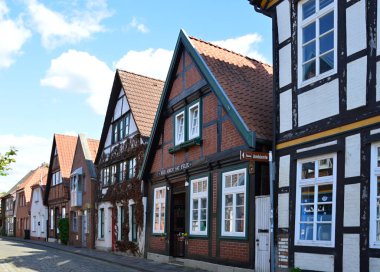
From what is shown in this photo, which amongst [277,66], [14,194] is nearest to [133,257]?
[277,66]

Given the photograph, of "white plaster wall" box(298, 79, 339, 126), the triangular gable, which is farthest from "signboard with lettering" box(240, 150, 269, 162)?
"white plaster wall" box(298, 79, 339, 126)

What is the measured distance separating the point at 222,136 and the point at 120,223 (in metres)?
11.5

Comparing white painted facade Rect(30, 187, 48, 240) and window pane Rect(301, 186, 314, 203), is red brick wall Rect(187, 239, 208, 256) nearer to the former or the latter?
window pane Rect(301, 186, 314, 203)

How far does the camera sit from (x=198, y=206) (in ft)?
53.5

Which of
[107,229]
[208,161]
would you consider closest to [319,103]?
→ [208,161]

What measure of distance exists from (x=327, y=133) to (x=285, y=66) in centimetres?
237

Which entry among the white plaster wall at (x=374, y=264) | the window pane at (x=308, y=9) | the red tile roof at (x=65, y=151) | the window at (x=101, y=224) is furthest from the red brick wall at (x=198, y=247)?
the red tile roof at (x=65, y=151)

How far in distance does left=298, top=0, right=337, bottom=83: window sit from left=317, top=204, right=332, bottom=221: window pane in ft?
9.04

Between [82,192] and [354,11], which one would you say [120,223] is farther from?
[354,11]

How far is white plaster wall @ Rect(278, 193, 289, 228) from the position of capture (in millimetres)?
11375

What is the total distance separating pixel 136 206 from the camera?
71.8 feet

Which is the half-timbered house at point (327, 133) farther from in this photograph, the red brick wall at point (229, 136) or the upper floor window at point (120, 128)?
the upper floor window at point (120, 128)

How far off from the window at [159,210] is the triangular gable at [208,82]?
1.30 m

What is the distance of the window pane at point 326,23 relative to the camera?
10466 millimetres
